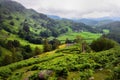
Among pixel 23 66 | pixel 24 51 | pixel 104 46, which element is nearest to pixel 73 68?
pixel 23 66

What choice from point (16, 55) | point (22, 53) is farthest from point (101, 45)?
point (22, 53)

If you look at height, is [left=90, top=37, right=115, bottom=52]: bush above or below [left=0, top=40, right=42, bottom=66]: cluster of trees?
above

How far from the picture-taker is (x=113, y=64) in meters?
61.8

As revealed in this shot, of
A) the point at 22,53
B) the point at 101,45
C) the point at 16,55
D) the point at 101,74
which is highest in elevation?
the point at 101,45

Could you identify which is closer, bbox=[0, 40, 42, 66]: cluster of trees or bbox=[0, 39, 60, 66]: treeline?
bbox=[0, 40, 42, 66]: cluster of trees

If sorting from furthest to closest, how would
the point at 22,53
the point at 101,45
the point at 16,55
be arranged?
the point at 22,53, the point at 16,55, the point at 101,45

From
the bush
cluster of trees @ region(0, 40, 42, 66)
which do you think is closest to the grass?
the bush

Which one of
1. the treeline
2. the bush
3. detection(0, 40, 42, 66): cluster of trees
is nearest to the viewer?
the bush

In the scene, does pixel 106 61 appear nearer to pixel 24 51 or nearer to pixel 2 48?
pixel 24 51

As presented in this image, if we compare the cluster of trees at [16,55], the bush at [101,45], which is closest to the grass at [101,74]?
the bush at [101,45]

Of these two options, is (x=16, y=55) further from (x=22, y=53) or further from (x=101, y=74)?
(x=101, y=74)

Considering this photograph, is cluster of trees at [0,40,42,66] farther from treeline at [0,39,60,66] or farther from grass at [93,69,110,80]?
grass at [93,69,110,80]

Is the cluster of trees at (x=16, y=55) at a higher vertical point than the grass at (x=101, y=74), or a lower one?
lower

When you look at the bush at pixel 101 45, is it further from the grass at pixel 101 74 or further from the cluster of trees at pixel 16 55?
the grass at pixel 101 74
